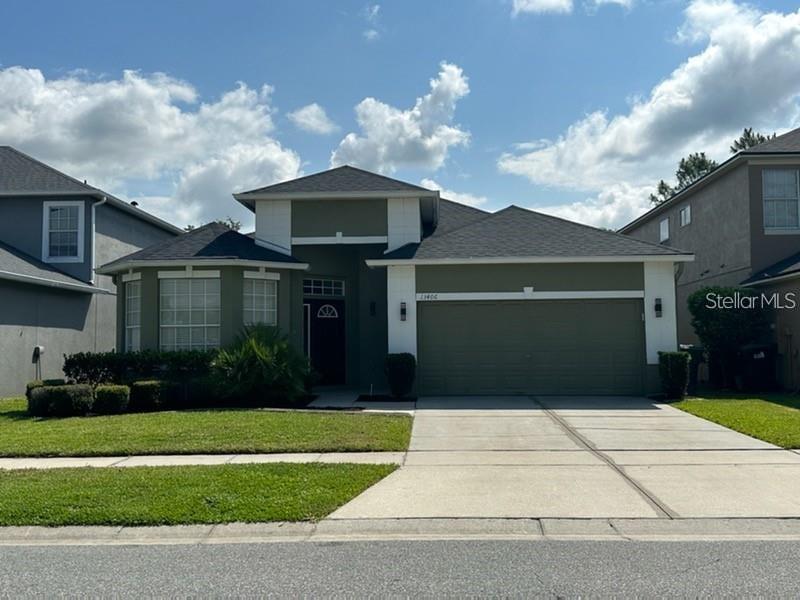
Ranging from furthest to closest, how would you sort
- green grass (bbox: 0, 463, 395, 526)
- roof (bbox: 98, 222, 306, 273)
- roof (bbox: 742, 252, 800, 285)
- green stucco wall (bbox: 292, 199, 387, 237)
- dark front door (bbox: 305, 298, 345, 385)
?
dark front door (bbox: 305, 298, 345, 385), green stucco wall (bbox: 292, 199, 387, 237), roof (bbox: 742, 252, 800, 285), roof (bbox: 98, 222, 306, 273), green grass (bbox: 0, 463, 395, 526)

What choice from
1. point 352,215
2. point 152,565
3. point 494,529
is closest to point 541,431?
point 494,529

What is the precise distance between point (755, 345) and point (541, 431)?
9.43m

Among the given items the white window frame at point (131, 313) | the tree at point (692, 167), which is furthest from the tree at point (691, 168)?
the white window frame at point (131, 313)

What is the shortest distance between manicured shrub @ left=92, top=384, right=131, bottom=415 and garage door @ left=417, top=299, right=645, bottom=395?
6769 millimetres

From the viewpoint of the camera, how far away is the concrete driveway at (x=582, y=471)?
6641 mm

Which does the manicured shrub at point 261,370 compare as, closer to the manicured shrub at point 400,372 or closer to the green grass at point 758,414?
the manicured shrub at point 400,372

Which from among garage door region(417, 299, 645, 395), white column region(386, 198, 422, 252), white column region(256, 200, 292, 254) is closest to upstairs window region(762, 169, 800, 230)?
garage door region(417, 299, 645, 395)

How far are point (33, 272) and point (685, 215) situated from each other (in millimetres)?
21833

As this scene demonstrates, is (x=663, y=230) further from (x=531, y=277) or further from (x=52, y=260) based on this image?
(x=52, y=260)

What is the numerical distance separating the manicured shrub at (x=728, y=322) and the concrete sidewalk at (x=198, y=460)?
461 inches

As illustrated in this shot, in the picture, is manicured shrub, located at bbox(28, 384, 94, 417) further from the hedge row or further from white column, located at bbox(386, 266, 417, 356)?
white column, located at bbox(386, 266, 417, 356)

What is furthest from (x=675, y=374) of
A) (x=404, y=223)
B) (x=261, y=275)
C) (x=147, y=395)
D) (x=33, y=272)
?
(x=33, y=272)

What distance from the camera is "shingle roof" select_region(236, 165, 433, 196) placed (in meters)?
17.8

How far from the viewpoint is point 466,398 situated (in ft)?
51.2
